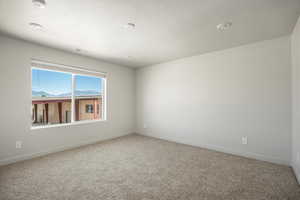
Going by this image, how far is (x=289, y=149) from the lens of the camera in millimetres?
2594

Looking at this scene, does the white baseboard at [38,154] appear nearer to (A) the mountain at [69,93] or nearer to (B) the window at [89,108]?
(B) the window at [89,108]

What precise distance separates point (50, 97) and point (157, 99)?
2.89m

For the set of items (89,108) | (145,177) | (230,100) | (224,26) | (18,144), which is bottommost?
(145,177)

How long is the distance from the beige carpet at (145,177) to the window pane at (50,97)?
0.91 m

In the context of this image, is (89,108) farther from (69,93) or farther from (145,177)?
(145,177)

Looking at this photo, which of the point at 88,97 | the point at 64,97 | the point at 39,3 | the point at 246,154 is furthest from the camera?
the point at 88,97

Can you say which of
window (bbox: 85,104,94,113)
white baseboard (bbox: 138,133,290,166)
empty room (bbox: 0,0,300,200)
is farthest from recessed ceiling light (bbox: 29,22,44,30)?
white baseboard (bbox: 138,133,290,166)

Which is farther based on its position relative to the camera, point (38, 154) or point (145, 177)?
point (38, 154)

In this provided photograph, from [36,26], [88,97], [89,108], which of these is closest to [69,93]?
[88,97]

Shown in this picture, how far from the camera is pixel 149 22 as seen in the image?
2.17m

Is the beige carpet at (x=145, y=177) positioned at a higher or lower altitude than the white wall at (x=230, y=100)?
lower

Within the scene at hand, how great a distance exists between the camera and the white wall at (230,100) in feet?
8.77

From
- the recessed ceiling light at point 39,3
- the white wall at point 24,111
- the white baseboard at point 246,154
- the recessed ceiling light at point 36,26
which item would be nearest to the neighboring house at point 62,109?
the white wall at point 24,111

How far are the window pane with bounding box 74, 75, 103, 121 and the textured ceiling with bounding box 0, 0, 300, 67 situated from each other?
41.5 inches
